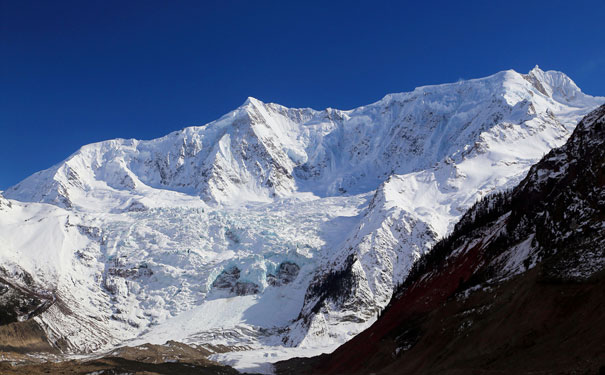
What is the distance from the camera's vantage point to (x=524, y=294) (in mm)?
45094

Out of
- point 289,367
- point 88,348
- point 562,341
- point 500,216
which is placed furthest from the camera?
point 88,348

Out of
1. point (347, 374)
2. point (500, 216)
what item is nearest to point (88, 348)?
point (347, 374)

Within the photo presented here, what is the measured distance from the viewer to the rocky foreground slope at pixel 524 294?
1425 inches

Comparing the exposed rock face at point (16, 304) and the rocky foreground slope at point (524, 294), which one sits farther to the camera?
the exposed rock face at point (16, 304)

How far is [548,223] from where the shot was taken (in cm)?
5712

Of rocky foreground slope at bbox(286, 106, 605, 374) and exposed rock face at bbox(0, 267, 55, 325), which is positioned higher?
exposed rock face at bbox(0, 267, 55, 325)

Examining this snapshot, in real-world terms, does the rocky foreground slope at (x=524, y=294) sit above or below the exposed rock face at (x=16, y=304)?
below

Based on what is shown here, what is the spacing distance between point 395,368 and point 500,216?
39.6 metres

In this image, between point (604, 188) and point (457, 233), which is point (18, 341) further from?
point (604, 188)

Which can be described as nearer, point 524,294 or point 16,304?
point 524,294

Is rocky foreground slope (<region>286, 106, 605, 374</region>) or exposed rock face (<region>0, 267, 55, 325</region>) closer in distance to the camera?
rocky foreground slope (<region>286, 106, 605, 374</region>)

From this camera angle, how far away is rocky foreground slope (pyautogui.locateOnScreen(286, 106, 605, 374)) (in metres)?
36.2

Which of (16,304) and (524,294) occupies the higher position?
(16,304)

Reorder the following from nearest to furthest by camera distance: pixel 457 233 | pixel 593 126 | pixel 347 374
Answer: pixel 593 126
pixel 347 374
pixel 457 233
